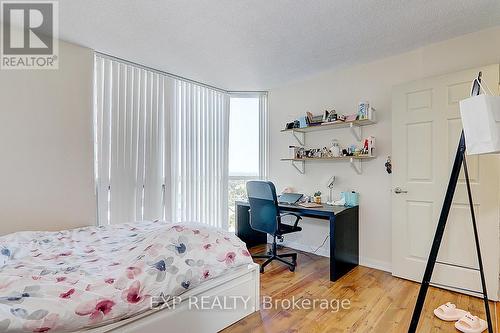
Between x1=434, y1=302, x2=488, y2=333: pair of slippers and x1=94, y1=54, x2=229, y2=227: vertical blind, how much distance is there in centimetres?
275

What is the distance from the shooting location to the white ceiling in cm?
198

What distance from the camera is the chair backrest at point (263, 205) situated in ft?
9.33

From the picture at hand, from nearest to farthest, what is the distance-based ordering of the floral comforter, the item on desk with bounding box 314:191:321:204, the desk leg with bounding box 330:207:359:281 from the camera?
the floral comforter → the desk leg with bounding box 330:207:359:281 → the item on desk with bounding box 314:191:321:204

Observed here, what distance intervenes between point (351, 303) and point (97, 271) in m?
1.97

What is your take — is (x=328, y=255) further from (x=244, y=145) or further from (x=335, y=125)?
(x=244, y=145)

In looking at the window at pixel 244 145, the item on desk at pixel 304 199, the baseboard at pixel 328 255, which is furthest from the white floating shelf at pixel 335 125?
the baseboard at pixel 328 255

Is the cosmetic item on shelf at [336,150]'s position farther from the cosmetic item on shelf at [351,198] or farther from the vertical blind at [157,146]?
the vertical blind at [157,146]

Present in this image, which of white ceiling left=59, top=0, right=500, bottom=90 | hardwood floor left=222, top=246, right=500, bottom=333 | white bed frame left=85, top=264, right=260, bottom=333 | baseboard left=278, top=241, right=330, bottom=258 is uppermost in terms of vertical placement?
white ceiling left=59, top=0, right=500, bottom=90

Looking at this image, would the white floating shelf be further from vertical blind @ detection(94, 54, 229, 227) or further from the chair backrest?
vertical blind @ detection(94, 54, 229, 227)

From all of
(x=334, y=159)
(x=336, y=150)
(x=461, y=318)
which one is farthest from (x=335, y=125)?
(x=461, y=318)

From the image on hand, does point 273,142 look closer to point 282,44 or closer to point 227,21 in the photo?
point 282,44

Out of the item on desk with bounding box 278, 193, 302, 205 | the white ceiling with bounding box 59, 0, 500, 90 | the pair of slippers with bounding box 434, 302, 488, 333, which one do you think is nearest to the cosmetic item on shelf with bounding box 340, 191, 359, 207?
the item on desk with bounding box 278, 193, 302, 205

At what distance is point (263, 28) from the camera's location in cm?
228

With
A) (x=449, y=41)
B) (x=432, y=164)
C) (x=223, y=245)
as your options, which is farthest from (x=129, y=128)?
(x=449, y=41)
